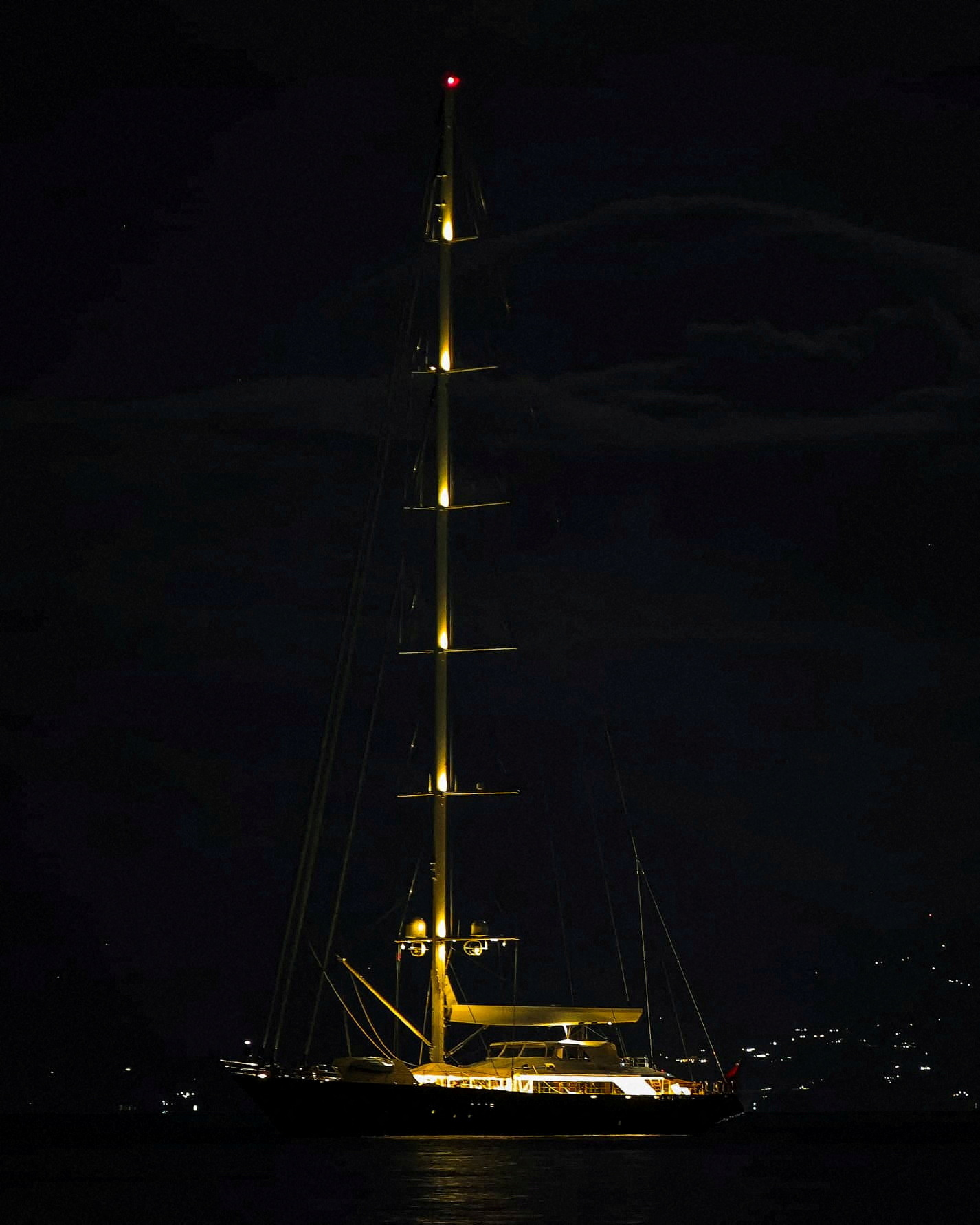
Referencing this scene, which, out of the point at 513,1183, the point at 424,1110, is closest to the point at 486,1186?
the point at 513,1183

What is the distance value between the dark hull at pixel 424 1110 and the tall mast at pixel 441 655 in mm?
3498

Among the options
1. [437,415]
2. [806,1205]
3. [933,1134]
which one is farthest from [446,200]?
[933,1134]

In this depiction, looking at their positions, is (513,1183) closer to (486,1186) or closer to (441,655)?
(486,1186)

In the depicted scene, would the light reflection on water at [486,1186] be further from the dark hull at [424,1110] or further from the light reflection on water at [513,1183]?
the dark hull at [424,1110]

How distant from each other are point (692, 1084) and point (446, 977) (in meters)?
12.3

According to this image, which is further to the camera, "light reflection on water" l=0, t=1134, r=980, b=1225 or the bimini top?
the bimini top

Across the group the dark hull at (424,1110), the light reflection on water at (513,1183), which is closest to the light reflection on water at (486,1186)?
the light reflection on water at (513,1183)

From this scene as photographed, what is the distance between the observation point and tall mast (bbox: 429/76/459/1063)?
80.9 meters

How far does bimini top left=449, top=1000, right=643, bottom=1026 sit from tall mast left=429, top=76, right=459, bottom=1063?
0.86 m

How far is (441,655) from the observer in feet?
268

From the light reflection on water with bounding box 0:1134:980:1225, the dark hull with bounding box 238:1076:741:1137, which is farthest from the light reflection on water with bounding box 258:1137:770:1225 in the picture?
the dark hull with bounding box 238:1076:741:1137

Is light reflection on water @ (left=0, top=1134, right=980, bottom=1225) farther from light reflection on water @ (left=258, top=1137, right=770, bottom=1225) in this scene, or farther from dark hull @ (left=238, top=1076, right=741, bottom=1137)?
dark hull @ (left=238, top=1076, right=741, bottom=1137)

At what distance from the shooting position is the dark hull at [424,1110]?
7488 centimetres

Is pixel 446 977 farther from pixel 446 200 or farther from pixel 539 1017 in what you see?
pixel 446 200
